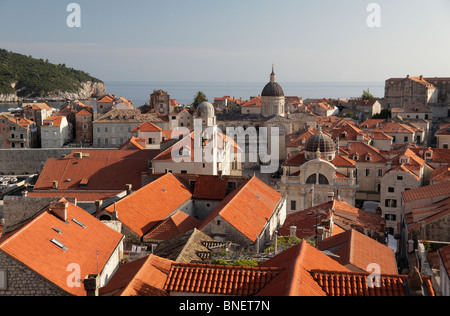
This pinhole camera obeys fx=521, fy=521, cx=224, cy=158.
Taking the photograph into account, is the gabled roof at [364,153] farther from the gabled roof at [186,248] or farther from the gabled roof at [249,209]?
the gabled roof at [186,248]

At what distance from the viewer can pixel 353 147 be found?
4134 cm

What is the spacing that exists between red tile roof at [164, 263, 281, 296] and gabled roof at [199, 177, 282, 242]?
9259 millimetres

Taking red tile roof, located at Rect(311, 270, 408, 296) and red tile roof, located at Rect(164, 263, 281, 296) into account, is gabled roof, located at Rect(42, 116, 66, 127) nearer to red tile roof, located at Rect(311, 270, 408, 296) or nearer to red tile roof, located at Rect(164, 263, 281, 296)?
red tile roof, located at Rect(164, 263, 281, 296)

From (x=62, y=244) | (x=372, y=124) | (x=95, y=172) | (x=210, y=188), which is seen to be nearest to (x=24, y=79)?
(x=372, y=124)

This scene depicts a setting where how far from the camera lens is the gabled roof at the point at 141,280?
11.3m

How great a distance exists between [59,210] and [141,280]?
5785mm

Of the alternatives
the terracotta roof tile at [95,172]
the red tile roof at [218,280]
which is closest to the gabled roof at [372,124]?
the terracotta roof tile at [95,172]

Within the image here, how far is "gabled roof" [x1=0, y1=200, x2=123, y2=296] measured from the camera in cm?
1314

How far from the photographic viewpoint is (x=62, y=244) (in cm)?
1509

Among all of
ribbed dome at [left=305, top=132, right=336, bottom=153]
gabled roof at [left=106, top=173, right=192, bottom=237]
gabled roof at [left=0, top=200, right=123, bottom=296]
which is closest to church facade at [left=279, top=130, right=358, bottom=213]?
ribbed dome at [left=305, top=132, right=336, bottom=153]
